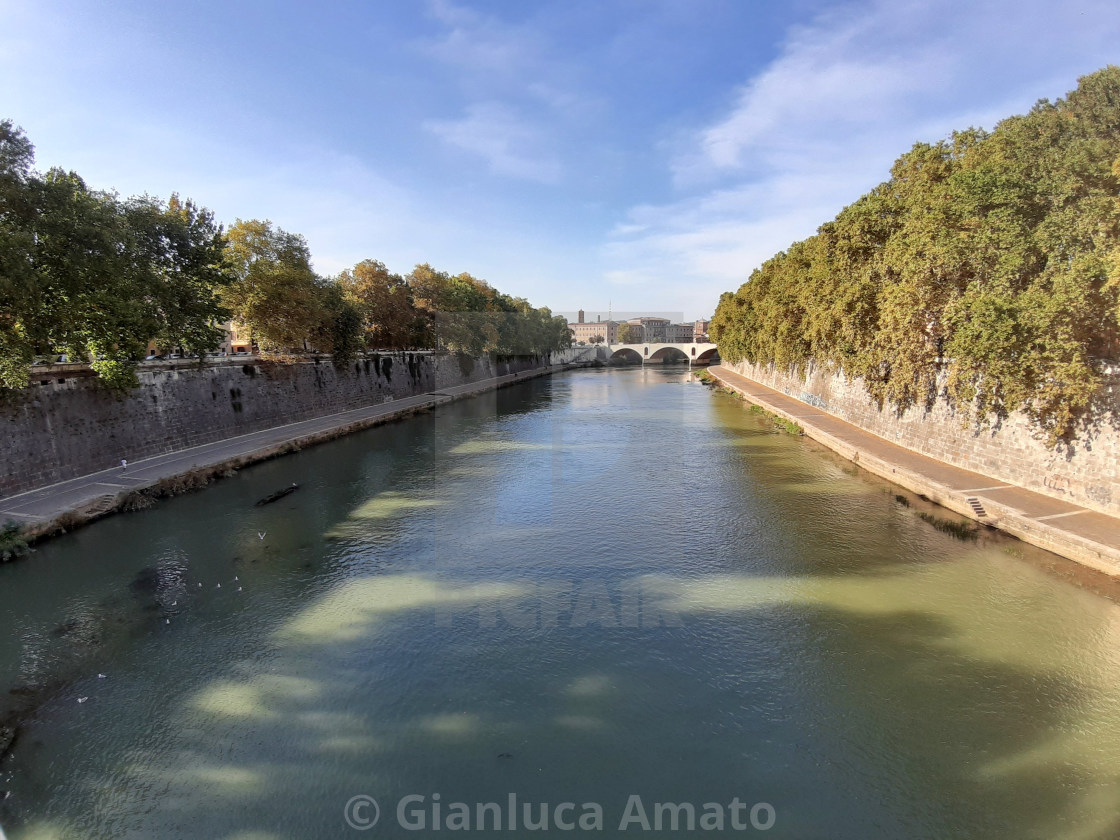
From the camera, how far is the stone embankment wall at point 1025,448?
1077 cm

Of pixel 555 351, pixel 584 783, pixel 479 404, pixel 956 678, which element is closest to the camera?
pixel 584 783

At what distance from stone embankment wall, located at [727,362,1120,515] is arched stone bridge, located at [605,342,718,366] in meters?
64.3

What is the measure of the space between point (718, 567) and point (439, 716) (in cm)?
635

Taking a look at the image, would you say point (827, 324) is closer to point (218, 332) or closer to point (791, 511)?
point (791, 511)

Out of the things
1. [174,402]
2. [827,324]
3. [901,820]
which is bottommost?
[901,820]

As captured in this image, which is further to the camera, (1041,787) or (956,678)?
(956,678)

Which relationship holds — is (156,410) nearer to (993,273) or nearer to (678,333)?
(993,273)

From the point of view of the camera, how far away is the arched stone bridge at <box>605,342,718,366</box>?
85.3 meters

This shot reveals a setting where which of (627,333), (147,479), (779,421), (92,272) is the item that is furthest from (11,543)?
(627,333)

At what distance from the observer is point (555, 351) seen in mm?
84062

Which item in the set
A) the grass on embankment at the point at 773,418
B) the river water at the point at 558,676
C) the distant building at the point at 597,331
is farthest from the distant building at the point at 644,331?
the river water at the point at 558,676

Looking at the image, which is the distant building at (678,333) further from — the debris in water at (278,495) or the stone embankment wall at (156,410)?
the debris in water at (278,495)

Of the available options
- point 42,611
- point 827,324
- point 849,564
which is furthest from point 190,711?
point 827,324
